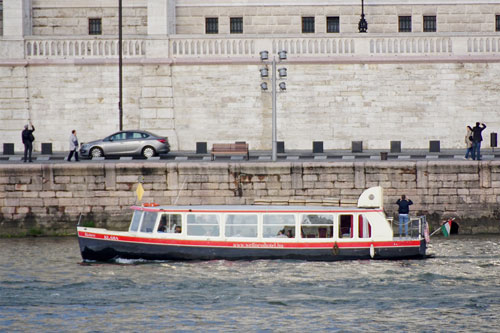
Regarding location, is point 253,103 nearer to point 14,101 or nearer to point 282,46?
point 282,46

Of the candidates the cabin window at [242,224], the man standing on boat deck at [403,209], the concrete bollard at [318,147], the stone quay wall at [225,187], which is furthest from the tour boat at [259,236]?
the concrete bollard at [318,147]

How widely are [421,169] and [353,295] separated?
→ 389 inches

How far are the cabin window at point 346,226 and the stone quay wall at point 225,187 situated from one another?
4880 millimetres

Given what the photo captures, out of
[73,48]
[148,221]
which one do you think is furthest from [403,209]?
[73,48]

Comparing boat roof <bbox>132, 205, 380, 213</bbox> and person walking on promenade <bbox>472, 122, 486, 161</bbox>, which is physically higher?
person walking on promenade <bbox>472, 122, 486, 161</bbox>

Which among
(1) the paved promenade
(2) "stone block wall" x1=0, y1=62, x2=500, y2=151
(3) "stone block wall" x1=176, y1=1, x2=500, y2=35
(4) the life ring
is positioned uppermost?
(3) "stone block wall" x1=176, y1=1, x2=500, y2=35

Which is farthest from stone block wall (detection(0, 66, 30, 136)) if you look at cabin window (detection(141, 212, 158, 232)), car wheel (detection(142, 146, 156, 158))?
cabin window (detection(141, 212, 158, 232))

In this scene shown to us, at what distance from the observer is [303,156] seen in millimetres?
41344

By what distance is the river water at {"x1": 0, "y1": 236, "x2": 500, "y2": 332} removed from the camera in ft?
80.0

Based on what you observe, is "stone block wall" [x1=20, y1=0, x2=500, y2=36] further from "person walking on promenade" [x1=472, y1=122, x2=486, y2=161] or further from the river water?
the river water

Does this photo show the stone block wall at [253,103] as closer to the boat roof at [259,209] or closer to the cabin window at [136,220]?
the cabin window at [136,220]

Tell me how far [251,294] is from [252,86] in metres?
21.3

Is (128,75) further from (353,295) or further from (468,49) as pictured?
(353,295)

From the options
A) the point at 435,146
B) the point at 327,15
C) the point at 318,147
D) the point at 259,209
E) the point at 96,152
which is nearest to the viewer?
the point at 259,209
